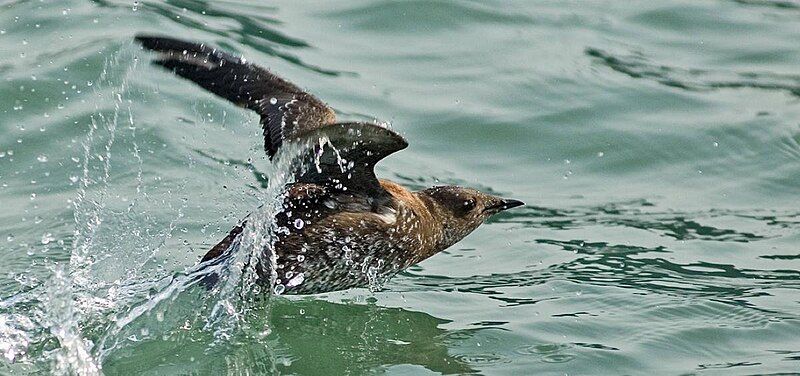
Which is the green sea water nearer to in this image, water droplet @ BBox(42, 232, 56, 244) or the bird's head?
water droplet @ BBox(42, 232, 56, 244)

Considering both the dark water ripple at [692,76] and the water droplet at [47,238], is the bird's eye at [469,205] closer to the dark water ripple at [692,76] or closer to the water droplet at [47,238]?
the water droplet at [47,238]

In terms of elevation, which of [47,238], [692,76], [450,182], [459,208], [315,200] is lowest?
[47,238]

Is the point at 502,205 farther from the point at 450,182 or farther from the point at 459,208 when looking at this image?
the point at 450,182

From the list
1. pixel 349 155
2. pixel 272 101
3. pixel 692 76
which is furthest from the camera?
pixel 692 76

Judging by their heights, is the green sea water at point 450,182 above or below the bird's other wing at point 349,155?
below

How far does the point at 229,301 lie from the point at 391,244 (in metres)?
0.90

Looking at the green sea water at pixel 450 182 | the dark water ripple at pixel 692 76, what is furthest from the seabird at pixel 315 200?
the dark water ripple at pixel 692 76

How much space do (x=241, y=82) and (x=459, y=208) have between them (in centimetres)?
170

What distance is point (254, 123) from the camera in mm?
10562

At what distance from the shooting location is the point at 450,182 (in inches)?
391

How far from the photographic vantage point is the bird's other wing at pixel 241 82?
23.0 feet

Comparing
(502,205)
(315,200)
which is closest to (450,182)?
(502,205)

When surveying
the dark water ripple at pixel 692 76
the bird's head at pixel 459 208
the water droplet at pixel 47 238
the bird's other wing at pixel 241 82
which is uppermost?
the bird's other wing at pixel 241 82

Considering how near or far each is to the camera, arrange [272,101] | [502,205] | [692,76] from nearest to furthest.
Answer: [272,101], [502,205], [692,76]
